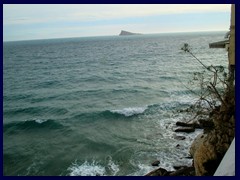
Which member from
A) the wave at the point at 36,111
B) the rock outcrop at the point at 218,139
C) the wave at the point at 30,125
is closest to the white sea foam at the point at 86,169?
the rock outcrop at the point at 218,139

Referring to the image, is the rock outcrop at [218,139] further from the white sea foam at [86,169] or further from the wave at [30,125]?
the wave at [30,125]

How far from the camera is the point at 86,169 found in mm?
13312

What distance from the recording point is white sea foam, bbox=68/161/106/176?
1288 cm

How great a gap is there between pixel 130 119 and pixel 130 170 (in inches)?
291

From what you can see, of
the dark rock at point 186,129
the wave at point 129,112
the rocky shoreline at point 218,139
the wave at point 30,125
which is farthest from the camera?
the wave at point 129,112

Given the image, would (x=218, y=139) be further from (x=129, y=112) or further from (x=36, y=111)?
(x=36, y=111)

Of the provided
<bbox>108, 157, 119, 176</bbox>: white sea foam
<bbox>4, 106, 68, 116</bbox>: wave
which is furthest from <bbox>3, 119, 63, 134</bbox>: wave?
<bbox>108, 157, 119, 176</bbox>: white sea foam

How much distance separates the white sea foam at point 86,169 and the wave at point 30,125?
612 cm

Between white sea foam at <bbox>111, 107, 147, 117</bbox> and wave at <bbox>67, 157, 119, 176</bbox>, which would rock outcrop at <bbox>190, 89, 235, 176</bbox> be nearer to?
wave at <bbox>67, 157, 119, 176</bbox>

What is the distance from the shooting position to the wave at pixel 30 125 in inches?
766

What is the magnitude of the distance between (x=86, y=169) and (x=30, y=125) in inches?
331

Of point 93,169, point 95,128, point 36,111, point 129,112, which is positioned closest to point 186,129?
point 129,112

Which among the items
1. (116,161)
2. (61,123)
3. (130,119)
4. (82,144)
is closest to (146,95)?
(130,119)
